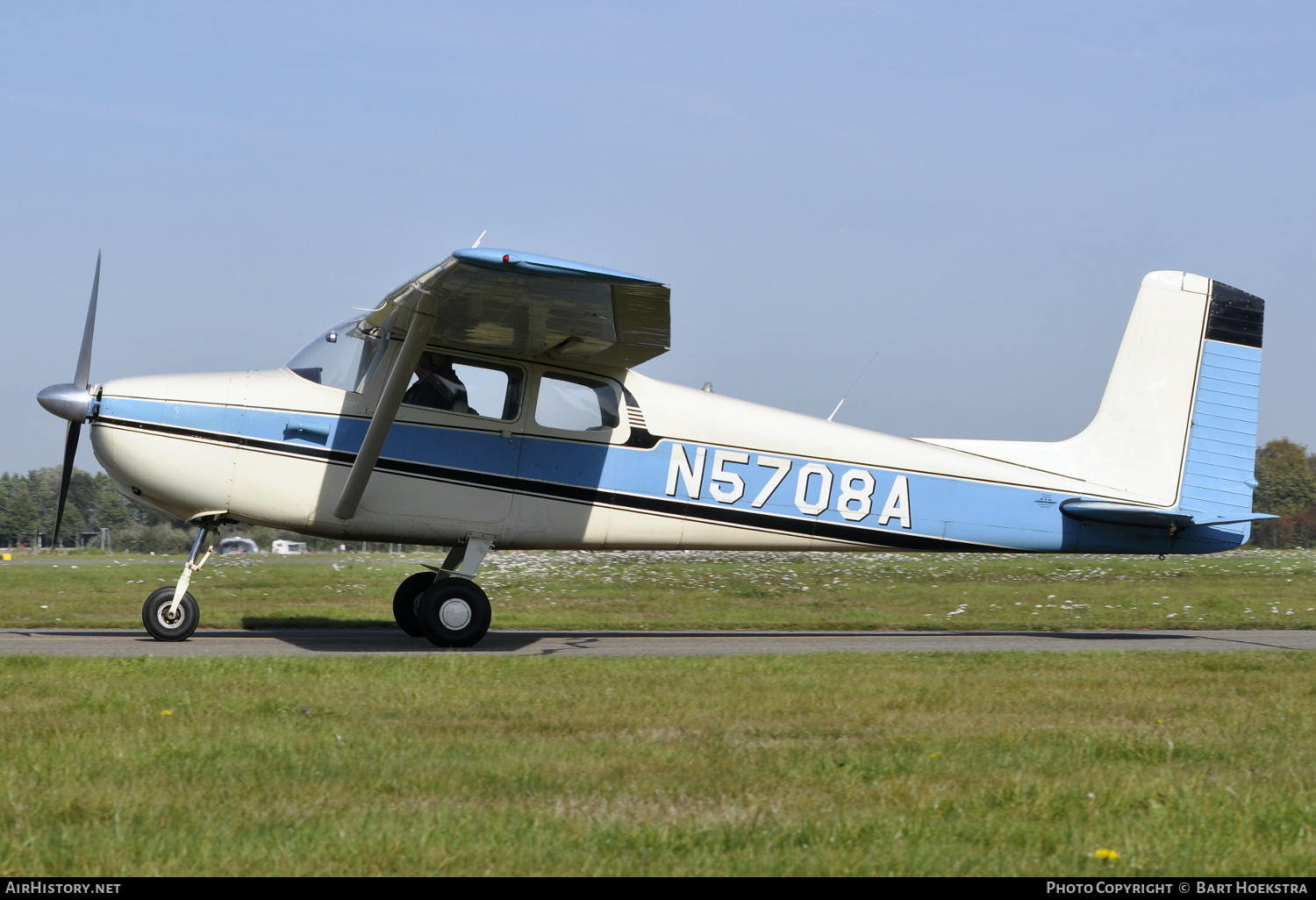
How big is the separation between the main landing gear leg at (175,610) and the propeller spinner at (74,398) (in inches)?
48.0

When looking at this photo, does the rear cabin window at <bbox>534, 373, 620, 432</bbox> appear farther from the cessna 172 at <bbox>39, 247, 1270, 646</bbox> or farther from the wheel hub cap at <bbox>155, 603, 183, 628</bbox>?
the wheel hub cap at <bbox>155, 603, 183, 628</bbox>

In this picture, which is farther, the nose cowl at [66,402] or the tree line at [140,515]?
the tree line at [140,515]

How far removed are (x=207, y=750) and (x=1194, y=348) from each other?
1006 cm

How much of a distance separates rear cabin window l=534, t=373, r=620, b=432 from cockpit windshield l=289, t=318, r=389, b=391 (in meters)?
1.43

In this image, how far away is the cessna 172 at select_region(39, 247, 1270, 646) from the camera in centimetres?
962

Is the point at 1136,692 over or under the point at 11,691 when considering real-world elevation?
over

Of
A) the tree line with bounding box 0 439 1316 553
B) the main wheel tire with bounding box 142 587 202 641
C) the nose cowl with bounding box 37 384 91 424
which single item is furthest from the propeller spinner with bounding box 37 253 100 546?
the tree line with bounding box 0 439 1316 553

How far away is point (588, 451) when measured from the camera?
10453mm

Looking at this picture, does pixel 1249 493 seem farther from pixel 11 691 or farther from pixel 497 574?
pixel 497 574

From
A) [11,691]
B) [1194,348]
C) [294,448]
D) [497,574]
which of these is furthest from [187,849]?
[497,574]

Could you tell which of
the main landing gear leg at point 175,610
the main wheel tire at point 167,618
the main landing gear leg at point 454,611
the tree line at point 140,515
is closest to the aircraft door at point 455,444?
the main landing gear leg at point 454,611

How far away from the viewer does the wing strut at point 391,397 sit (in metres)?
9.08

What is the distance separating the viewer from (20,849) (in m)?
3.45

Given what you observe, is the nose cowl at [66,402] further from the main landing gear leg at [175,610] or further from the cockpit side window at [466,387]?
the cockpit side window at [466,387]
